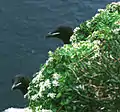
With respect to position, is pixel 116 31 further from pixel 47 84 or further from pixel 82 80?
pixel 47 84

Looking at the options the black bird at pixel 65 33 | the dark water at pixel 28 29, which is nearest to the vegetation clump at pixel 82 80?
the black bird at pixel 65 33

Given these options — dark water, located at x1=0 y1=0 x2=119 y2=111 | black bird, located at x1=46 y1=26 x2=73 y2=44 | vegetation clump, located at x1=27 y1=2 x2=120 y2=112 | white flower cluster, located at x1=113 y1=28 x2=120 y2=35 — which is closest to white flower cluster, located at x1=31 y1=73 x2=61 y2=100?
vegetation clump, located at x1=27 y1=2 x2=120 y2=112

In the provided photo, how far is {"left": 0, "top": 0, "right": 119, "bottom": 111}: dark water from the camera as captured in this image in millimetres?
7680

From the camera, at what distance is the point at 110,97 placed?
2619mm

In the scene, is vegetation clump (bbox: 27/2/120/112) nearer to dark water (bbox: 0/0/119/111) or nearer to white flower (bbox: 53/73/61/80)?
white flower (bbox: 53/73/61/80)

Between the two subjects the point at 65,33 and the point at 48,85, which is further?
the point at 65,33

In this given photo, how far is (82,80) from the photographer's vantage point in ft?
9.00

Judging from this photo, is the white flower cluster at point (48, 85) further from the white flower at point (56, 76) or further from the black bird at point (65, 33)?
the black bird at point (65, 33)

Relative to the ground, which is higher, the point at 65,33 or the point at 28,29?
the point at 28,29

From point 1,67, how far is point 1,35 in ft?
3.13

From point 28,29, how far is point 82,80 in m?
5.95

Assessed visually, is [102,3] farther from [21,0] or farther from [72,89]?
[72,89]

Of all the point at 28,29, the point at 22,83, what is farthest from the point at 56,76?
the point at 28,29

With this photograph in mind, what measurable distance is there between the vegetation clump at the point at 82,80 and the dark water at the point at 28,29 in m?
4.24
